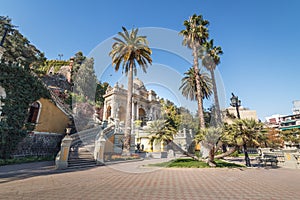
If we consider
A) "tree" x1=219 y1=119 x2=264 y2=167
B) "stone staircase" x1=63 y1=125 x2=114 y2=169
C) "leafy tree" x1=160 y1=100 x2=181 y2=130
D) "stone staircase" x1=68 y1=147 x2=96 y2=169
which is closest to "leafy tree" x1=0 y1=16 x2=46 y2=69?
"stone staircase" x1=63 y1=125 x2=114 y2=169

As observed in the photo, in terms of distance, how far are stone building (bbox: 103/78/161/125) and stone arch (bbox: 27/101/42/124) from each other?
16.0 m

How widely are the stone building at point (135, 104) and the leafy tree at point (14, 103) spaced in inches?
695

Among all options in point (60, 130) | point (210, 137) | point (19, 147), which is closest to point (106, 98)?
point (60, 130)

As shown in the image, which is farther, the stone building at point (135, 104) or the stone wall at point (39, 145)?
the stone building at point (135, 104)

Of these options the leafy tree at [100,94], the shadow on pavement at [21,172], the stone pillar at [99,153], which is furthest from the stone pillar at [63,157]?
the leafy tree at [100,94]

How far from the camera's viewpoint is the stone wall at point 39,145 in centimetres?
1331

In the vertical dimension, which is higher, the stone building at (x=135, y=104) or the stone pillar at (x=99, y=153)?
the stone building at (x=135, y=104)

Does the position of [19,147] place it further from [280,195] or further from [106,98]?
[106,98]

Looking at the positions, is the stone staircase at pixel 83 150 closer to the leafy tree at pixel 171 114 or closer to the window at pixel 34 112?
the window at pixel 34 112

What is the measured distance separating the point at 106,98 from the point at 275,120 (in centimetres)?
8733

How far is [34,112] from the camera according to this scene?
1485cm

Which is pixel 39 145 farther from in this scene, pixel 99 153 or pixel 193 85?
pixel 193 85

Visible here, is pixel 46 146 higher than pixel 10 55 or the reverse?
the reverse

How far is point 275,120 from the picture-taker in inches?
3125
